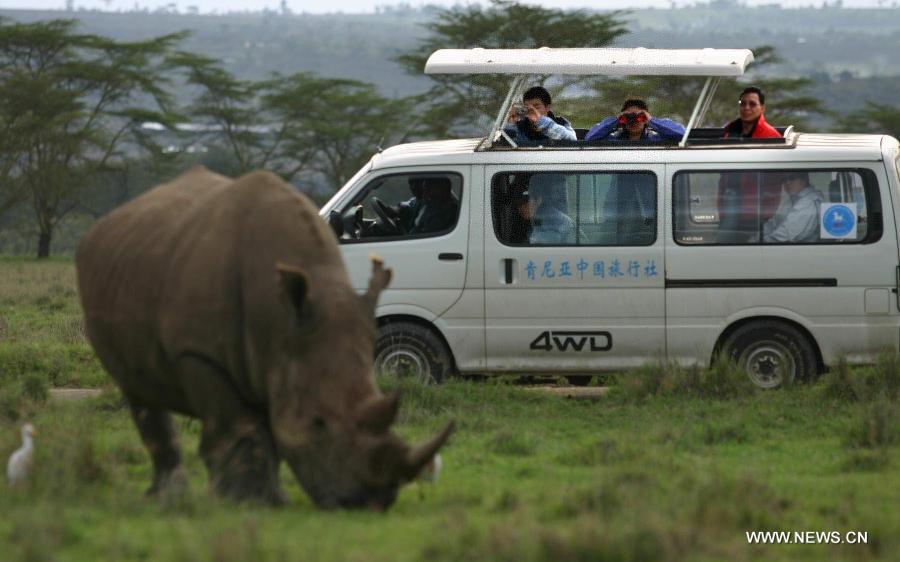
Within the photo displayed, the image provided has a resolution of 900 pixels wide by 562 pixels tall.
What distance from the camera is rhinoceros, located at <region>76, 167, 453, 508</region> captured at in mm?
7039

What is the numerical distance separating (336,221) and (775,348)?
3.42m

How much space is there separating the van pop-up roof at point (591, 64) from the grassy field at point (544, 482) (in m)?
2.16

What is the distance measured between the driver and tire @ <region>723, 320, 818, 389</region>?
2290 millimetres

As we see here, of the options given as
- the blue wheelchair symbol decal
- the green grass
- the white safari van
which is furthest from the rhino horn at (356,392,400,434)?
the green grass

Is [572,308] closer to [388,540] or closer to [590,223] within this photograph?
[590,223]

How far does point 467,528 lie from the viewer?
6586 mm

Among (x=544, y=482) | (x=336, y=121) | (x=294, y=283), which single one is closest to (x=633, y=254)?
(x=544, y=482)

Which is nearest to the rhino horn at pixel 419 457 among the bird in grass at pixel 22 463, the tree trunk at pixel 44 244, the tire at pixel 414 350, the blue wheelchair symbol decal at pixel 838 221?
the bird in grass at pixel 22 463

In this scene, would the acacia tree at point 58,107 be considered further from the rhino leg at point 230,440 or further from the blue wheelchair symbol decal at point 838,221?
the rhino leg at point 230,440

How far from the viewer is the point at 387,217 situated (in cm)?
1238

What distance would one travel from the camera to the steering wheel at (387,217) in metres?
12.3

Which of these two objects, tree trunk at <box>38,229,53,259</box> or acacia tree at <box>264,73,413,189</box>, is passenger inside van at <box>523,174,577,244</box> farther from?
acacia tree at <box>264,73,413,189</box>

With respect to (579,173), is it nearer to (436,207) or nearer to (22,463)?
(436,207)

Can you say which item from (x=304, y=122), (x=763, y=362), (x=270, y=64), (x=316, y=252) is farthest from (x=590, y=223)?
(x=270, y=64)
